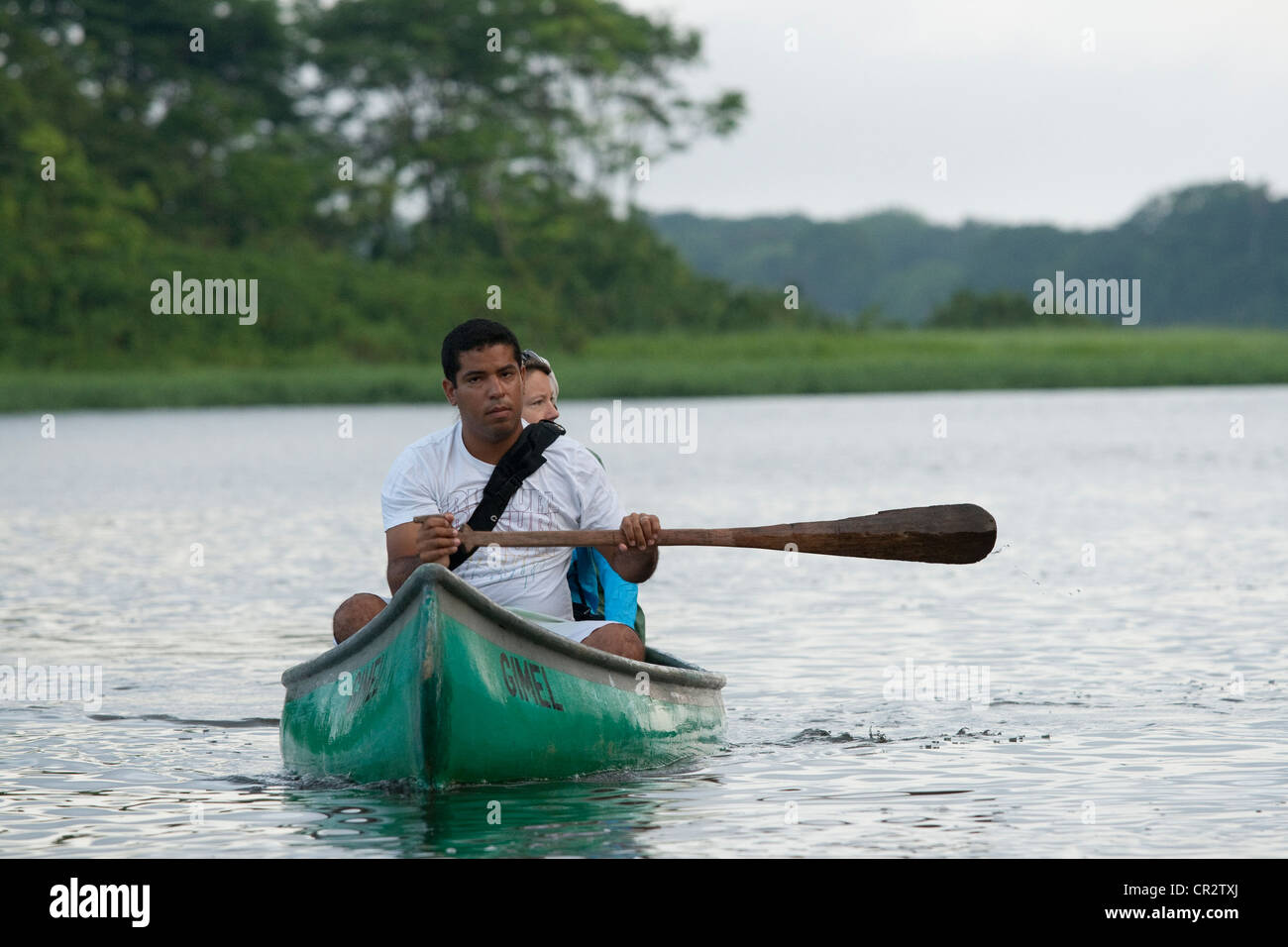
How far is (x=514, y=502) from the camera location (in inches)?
257

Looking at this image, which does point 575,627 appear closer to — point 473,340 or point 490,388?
point 490,388

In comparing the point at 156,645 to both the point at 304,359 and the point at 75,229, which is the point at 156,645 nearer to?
the point at 304,359

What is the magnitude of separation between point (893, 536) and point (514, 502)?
139 cm

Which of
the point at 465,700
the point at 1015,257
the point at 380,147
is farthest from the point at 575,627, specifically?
the point at 1015,257

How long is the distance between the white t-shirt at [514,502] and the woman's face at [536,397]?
75cm

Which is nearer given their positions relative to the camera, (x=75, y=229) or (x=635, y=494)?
(x=635, y=494)

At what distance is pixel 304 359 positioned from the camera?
128ft

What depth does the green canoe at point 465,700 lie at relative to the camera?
6.15 m

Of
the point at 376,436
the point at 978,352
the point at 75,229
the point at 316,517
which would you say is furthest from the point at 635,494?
the point at 75,229

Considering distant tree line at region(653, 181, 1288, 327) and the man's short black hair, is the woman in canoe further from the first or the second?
distant tree line at region(653, 181, 1288, 327)

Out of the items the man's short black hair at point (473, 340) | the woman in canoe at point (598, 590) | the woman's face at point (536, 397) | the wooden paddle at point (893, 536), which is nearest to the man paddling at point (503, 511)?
Result: the man's short black hair at point (473, 340)

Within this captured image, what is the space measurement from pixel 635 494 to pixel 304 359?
21109 mm

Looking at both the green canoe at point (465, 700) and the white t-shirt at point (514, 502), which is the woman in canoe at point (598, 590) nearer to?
the white t-shirt at point (514, 502)

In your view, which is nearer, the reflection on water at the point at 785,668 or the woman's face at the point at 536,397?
the reflection on water at the point at 785,668
